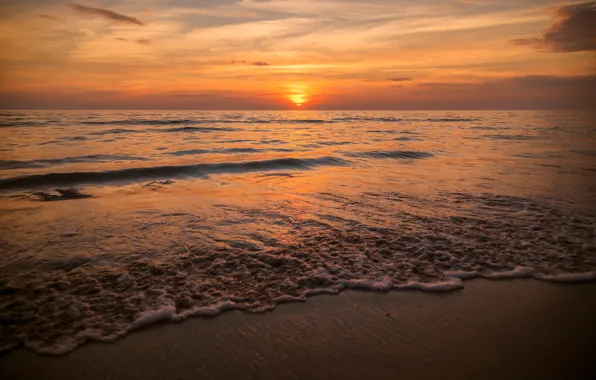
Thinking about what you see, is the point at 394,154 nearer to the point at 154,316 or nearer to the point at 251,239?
the point at 251,239

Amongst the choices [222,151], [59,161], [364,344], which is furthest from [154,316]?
[222,151]

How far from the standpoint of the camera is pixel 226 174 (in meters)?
12.6

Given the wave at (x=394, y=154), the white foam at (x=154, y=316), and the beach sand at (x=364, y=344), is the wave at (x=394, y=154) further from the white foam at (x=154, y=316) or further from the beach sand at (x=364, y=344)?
the white foam at (x=154, y=316)

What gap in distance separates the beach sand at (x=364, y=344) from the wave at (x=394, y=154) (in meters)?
13.5

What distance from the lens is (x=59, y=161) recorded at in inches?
567

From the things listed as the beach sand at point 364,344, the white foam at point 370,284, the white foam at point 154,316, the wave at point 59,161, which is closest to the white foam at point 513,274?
the beach sand at point 364,344

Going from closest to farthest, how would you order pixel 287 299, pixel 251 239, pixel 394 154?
pixel 287 299 → pixel 251 239 → pixel 394 154

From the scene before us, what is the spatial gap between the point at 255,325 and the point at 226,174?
9689 mm

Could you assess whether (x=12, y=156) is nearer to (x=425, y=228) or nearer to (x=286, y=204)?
(x=286, y=204)

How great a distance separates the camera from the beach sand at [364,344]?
273 cm

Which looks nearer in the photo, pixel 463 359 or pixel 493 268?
pixel 463 359

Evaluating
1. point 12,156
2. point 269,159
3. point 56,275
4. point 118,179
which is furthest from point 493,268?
point 12,156

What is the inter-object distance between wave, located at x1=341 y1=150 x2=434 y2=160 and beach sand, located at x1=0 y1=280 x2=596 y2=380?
13471mm

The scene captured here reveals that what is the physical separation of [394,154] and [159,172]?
11.2 m
